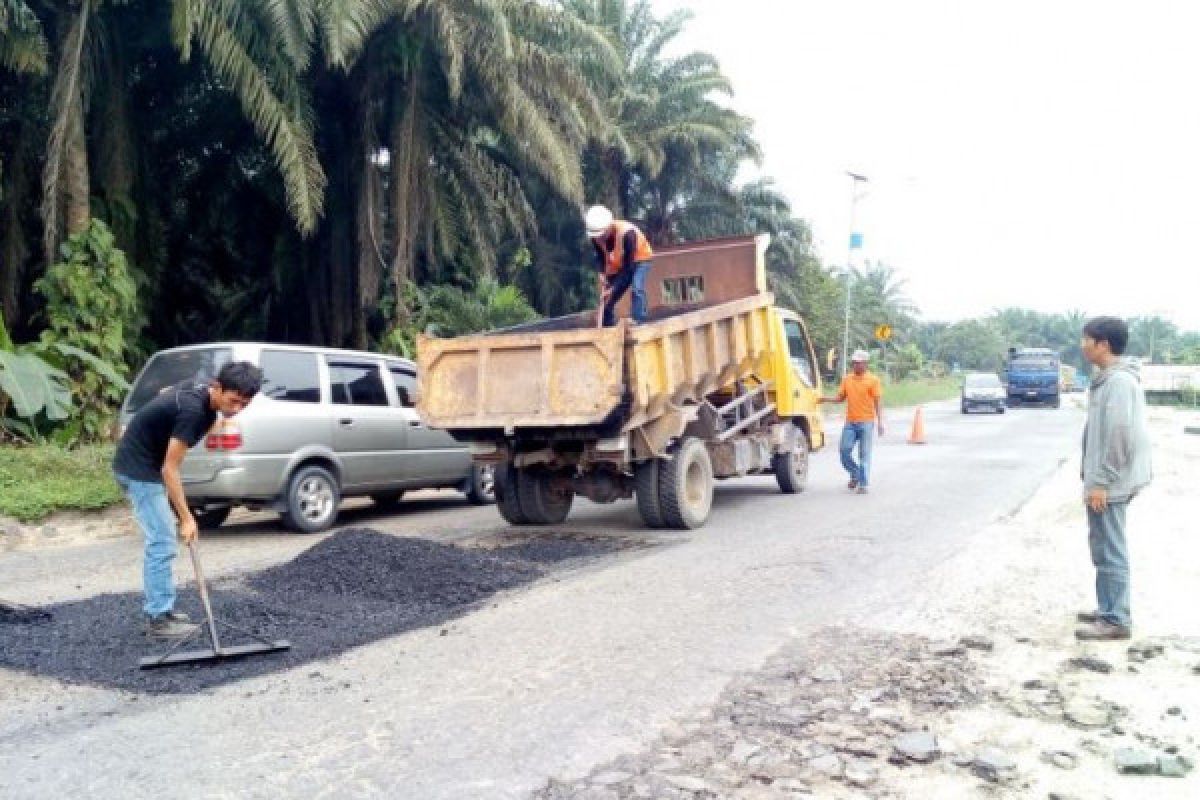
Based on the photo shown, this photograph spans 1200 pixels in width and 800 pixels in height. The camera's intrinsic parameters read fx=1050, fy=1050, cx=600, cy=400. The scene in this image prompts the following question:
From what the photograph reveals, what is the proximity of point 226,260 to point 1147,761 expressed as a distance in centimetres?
1992

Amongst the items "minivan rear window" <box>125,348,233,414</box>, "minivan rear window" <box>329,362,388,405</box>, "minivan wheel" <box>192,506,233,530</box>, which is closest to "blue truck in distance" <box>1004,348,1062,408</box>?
"minivan rear window" <box>329,362,388,405</box>

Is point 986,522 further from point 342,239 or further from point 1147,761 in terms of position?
point 342,239

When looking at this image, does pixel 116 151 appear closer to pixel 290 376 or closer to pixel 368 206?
pixel 368 206

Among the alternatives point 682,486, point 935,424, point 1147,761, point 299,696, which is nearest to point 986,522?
point 682,486

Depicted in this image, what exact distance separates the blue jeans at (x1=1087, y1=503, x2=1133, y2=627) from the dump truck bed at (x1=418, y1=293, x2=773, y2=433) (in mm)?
3836

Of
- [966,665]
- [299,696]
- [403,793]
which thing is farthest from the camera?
[966,665]

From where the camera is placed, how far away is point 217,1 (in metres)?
13.3

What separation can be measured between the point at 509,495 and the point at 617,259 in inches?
100

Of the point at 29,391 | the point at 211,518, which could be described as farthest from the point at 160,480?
the point at 29,391

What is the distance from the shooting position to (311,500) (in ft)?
33.1

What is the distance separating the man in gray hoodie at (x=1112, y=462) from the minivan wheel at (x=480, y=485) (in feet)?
23.9

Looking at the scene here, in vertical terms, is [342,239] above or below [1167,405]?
above

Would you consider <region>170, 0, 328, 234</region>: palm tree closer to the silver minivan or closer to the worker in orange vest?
the silver minivan

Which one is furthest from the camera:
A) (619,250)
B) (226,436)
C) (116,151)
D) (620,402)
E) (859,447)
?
(116,151)
